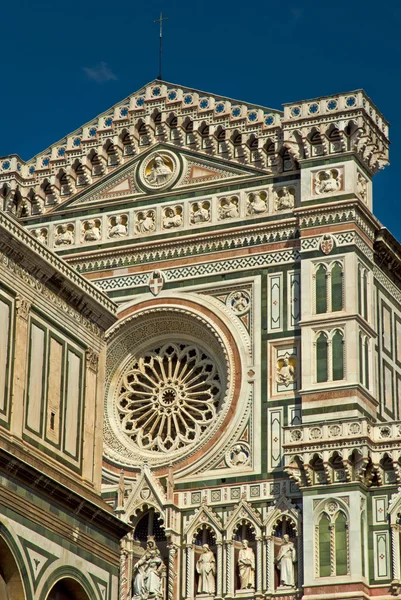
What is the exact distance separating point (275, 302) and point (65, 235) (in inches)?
221

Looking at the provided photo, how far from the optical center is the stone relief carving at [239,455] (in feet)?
102

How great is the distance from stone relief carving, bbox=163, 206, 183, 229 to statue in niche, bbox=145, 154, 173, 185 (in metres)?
0.76

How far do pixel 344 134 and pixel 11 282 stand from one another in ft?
39.6

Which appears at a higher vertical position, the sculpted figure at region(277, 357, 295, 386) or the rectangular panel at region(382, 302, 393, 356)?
the rectangular panel at region(382, 302, 393, 356)

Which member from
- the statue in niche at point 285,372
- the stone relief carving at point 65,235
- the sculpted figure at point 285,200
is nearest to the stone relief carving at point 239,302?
the statue in niche at point 285,372

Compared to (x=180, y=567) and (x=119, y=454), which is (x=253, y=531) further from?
(x=119, y=454)

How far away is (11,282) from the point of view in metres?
22.1

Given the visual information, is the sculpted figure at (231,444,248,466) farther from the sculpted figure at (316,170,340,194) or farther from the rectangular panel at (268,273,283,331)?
the sculpted figure at (316,170,340,194)

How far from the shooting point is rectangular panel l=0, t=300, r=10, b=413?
21.5 m

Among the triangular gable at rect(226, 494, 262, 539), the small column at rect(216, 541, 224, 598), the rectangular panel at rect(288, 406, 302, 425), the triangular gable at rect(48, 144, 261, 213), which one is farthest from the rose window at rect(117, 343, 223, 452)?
the triangular gable at rect(48, 144, 261, 213)

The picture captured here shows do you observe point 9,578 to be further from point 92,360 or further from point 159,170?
point 159,170

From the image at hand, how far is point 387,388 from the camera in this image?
32.2 meters

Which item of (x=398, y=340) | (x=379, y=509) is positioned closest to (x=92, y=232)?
(x=398, y=340)

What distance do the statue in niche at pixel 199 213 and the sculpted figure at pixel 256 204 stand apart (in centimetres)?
98
